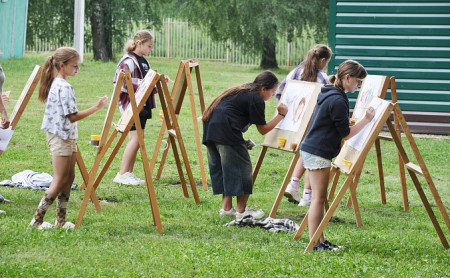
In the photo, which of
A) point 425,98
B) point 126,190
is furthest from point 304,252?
point 425,98

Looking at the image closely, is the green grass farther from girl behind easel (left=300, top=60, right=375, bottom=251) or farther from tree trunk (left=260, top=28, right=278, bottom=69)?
tree trunk (left=260, top=28, right=278, bottom=69)

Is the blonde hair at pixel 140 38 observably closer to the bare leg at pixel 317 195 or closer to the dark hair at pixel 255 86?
the dark hair at pixel 255 86

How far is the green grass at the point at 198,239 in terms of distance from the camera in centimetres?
677

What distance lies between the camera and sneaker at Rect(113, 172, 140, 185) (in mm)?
10814

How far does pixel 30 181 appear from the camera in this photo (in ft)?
33.8

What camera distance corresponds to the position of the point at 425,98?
16.8 meters

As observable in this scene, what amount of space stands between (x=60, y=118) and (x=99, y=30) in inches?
941

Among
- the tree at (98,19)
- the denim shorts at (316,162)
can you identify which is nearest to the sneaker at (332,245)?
the denim shorts at (316,162)

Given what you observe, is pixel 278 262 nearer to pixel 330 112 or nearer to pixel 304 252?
pixel 304 252

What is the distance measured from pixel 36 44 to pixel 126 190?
1035 inches

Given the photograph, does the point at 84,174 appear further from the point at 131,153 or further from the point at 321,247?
the point at 321,247

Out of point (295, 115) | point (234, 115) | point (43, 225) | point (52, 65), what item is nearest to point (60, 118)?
point (52, 65)

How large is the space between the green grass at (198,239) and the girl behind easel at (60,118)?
42 cm

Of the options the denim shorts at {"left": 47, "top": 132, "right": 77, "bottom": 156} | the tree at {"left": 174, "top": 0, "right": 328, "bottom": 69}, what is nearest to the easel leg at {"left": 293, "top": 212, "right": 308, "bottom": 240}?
the denim shorts at {"left": 47, "top": 132, "right": 77, "bottom": 156}
